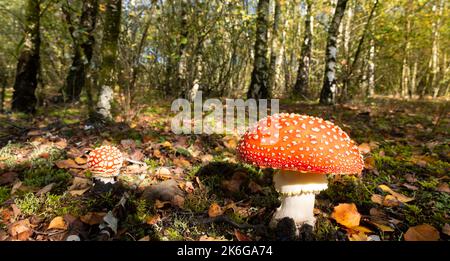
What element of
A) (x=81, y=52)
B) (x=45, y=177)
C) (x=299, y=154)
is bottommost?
(x=45, y=177)

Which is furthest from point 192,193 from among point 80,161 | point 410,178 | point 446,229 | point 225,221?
point 410,178

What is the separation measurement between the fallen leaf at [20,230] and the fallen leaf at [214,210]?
4.95 ft

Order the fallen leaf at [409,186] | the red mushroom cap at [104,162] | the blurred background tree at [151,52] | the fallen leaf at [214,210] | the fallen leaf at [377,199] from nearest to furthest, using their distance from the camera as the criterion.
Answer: the fallen leaf at [214,210]
the fallen leaf at [377,199]
the red mushroom cap at [104,162]
the fallen leaf at [409,186]
the blurred background tree at [151,52]

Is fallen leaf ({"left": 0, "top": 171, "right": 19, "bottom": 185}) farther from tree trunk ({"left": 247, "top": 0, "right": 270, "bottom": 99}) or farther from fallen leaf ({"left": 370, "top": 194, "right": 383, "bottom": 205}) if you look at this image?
tree trunk ({"left": 247, "top": 0, "right": 270, "bottom": 99})

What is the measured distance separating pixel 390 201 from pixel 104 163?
112 inches

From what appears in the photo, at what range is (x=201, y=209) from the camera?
3100 millimetres

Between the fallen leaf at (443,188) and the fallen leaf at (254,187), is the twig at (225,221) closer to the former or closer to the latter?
the fallen leaf at (254,187)

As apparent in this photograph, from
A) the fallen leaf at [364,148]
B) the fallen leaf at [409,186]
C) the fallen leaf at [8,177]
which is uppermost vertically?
the fallen leaf at [364,148]

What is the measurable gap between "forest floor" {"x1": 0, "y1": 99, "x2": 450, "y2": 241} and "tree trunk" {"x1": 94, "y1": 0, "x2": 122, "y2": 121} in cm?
54

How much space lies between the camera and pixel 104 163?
127 inches

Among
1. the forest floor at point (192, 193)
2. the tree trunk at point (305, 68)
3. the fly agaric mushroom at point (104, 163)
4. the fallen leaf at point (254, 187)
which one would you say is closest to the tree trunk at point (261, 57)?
the tree trunk at point (305, 68)

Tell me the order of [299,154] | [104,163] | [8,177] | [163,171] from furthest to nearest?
[163,171]
[8,177]
[104,163]
[299,154]

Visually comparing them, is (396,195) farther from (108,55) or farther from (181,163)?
(108,55)

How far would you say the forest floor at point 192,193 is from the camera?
107 inches
